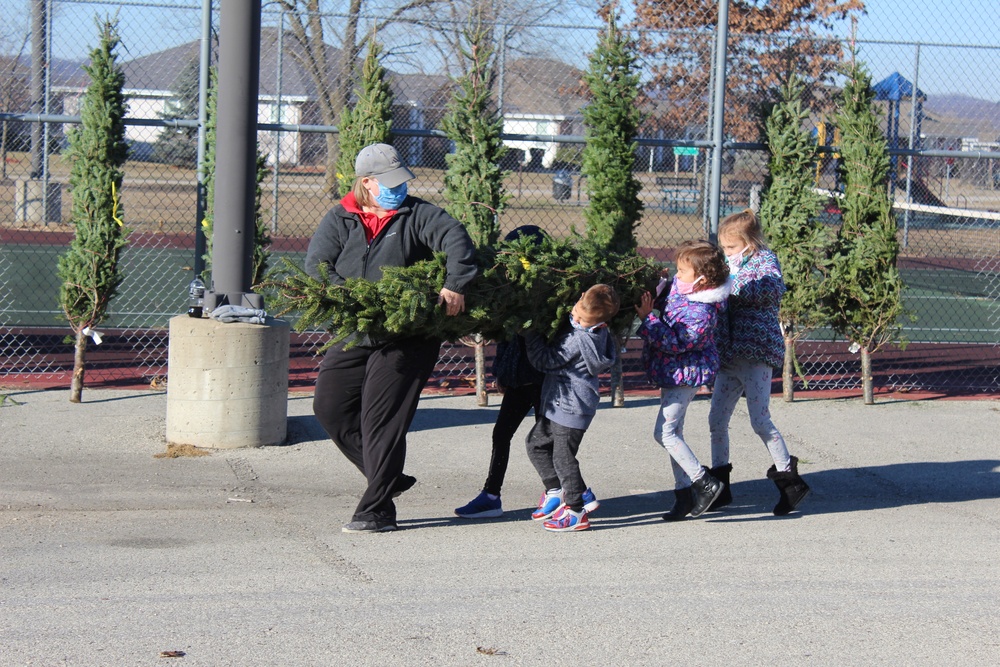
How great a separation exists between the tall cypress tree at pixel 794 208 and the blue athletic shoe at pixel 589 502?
3.96 meters

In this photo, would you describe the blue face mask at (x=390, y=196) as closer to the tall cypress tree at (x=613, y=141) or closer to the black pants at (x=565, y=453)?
the black pants at (x=565, y=453)

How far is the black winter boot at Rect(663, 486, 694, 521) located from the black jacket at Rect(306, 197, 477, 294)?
1692mm

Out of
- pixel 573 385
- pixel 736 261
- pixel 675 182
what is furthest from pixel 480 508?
pixel 675 182

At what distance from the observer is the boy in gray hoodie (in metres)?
5.55

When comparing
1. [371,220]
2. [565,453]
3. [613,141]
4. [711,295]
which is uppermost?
[613,141]

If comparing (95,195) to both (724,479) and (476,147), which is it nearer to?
(476,147)

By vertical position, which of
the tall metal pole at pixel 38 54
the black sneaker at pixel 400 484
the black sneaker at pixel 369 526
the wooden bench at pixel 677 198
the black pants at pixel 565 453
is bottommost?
the black sneaker at pixel 369 526

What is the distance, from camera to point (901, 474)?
718cm

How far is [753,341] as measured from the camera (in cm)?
592

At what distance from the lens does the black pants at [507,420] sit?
5852 mm

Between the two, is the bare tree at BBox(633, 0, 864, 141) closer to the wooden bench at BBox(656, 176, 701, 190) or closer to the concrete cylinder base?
the wooden bench at BBox(656, 176, 701, 190)

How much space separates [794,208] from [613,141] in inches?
65.1

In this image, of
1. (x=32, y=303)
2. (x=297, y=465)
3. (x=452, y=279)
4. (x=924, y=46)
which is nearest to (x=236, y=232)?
(x=297, y=465)

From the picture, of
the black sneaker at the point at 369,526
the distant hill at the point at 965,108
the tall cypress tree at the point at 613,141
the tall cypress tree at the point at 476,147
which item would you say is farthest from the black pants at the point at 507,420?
the distant hill at the point at 965,108
